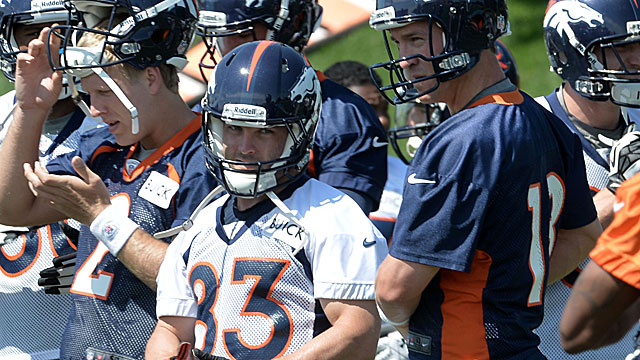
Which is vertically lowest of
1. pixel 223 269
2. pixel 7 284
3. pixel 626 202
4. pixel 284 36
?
pixel 7 284

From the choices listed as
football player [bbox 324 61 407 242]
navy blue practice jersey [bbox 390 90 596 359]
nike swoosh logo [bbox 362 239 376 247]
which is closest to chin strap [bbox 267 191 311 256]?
nike swoosh logo [bbox 362 239 376 247]

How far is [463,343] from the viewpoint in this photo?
2781 millimetres

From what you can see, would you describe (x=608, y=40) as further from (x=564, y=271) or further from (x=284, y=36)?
(x=284, y=36)

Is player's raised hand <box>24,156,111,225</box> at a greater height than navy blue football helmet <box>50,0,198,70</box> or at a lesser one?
lesser

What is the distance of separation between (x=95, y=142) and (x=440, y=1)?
5.23 feet

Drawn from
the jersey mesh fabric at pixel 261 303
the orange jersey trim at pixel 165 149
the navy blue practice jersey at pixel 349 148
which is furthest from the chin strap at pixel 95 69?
the jersey mesh fabric at pixel 261 303

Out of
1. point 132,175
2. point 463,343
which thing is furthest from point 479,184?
point 132,175

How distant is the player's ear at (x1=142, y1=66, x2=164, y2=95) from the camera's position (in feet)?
11.8

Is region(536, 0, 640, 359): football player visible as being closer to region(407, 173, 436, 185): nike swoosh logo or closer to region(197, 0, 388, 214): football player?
region(197, 0, 388, 214): football player

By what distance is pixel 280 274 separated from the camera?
9.42 ft

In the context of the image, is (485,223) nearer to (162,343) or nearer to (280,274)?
(280,274)

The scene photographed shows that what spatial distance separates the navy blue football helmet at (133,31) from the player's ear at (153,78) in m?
0.02

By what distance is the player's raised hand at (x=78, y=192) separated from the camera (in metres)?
3.31

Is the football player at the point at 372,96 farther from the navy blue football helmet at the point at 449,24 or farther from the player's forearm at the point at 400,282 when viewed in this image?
the player's forearm at the point at 400,282
